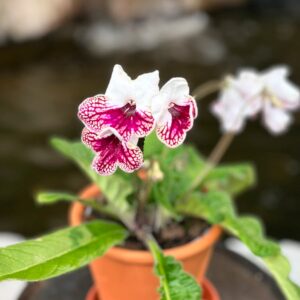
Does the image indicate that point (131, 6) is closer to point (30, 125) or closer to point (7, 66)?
point (7, 66)

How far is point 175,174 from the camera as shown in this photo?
823mm

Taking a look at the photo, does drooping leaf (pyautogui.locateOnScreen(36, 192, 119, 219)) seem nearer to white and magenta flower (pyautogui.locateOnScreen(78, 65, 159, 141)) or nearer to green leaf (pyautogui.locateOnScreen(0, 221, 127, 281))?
green leaf (pyautogui.locateOnScreen(0, 221, 127, 281))

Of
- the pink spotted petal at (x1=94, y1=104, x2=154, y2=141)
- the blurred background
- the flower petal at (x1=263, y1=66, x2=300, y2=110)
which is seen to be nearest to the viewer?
the pink spotted petal at (x1=94, y1=104, x2=154, y2=141)

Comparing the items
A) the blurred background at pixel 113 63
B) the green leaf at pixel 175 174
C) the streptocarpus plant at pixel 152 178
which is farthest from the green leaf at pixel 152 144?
the blurred background at pixel 113 63

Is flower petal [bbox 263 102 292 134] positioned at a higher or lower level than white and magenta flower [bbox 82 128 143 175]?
lower

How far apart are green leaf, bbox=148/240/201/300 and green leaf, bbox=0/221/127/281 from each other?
0.07 m

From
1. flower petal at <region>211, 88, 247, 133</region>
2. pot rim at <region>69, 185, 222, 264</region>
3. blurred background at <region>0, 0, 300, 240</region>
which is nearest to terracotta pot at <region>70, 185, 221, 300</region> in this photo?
pot rim at <region>69, 185, 222, 264</region>

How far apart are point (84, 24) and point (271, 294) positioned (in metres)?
3.34

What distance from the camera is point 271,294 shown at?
2.90 feet

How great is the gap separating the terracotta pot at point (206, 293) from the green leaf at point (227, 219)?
0.39ft

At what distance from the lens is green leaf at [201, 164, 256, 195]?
2.88 ft

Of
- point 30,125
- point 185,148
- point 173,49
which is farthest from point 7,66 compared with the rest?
point 185,148

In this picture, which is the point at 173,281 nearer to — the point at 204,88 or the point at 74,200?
the point at 74,200

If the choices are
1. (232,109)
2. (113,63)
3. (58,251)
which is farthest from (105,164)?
(113,63)
